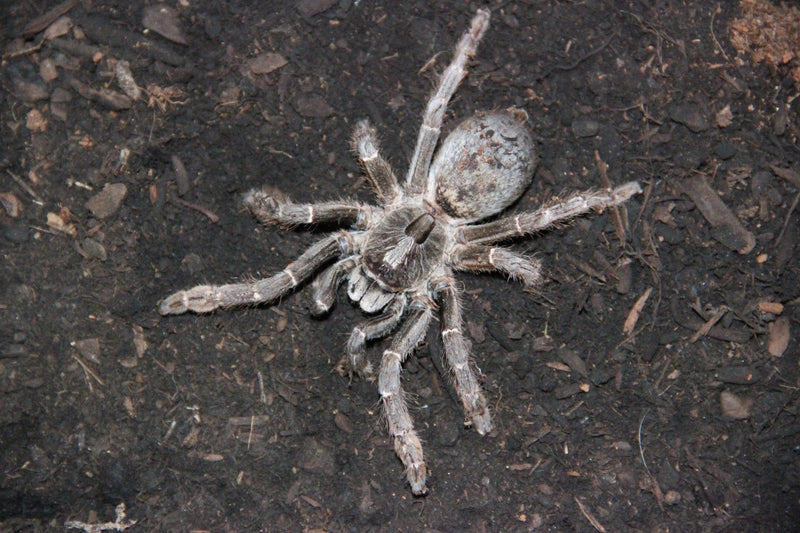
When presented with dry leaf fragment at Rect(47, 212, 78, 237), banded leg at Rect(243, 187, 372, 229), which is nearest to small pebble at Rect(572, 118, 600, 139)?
banded leg at Rect(243, 187, 372, 229)

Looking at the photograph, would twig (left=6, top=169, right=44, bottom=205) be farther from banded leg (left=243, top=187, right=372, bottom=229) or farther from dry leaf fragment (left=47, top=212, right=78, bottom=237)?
banded leg (left=243, top=187, right=372, bottom=229)

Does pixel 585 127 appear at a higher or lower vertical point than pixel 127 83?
lower

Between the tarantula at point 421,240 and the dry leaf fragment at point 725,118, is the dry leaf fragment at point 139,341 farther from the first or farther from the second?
the dry leaf fragment at point 725,118

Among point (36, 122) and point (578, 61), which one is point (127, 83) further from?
point (578, 61)

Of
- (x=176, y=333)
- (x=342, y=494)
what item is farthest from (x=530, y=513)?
(x=176, y=333)

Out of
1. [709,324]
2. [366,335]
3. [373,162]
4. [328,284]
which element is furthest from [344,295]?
[709,324]

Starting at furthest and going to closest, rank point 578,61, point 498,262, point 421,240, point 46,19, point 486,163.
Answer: point 46,19, point 578,61, point 421,240, point 498,262, point 486,163
